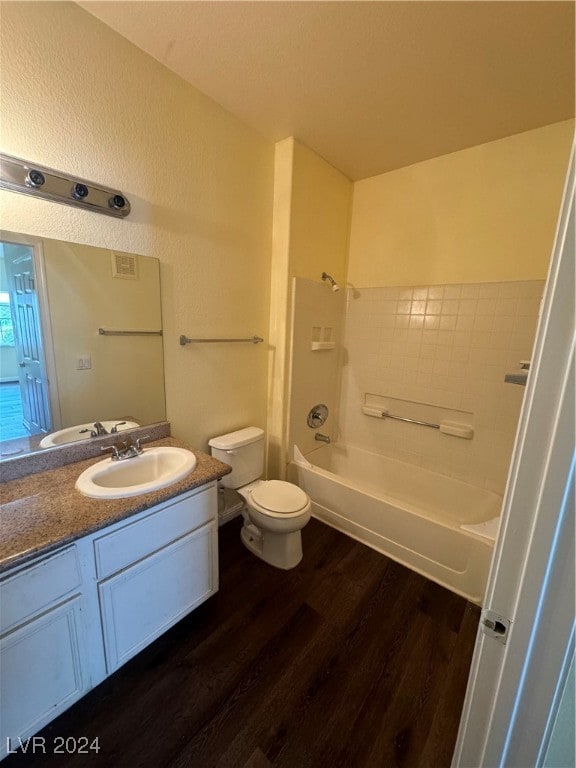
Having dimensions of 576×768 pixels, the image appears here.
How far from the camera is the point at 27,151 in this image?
1.16 m

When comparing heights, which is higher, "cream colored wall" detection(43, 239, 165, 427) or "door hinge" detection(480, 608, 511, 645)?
"cream colored wall" detection(43, 239, 165, 427)

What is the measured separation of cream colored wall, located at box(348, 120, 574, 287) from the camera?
1.80 m

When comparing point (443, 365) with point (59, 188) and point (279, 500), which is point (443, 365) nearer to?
point (279, 500)

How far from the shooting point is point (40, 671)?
3.20ft

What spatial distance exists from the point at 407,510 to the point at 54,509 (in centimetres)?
176

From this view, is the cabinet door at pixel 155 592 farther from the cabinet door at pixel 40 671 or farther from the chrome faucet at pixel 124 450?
the chrome faucet at pixel 124 450

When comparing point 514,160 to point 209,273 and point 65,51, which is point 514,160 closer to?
point 209,273

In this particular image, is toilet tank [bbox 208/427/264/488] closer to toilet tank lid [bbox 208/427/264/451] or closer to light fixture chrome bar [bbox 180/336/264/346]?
toilet tank lid [bbox 208/427/264/451]

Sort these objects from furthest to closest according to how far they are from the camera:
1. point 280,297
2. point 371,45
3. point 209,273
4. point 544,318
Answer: point 280,297
point 209,273
point 371,45
point 544,318

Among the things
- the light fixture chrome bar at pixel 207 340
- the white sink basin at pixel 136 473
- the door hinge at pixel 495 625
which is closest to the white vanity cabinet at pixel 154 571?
the white sink basin at pixel 136 473

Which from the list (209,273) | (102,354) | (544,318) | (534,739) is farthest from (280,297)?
(534,739)

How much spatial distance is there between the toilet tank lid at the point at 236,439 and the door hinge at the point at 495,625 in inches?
59.3

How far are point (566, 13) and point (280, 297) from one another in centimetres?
169

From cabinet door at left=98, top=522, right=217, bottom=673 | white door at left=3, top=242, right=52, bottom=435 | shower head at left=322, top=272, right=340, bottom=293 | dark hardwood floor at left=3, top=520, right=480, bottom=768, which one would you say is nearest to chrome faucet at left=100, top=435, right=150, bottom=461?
white door at left=3, top=242, right=52, bottom=435
